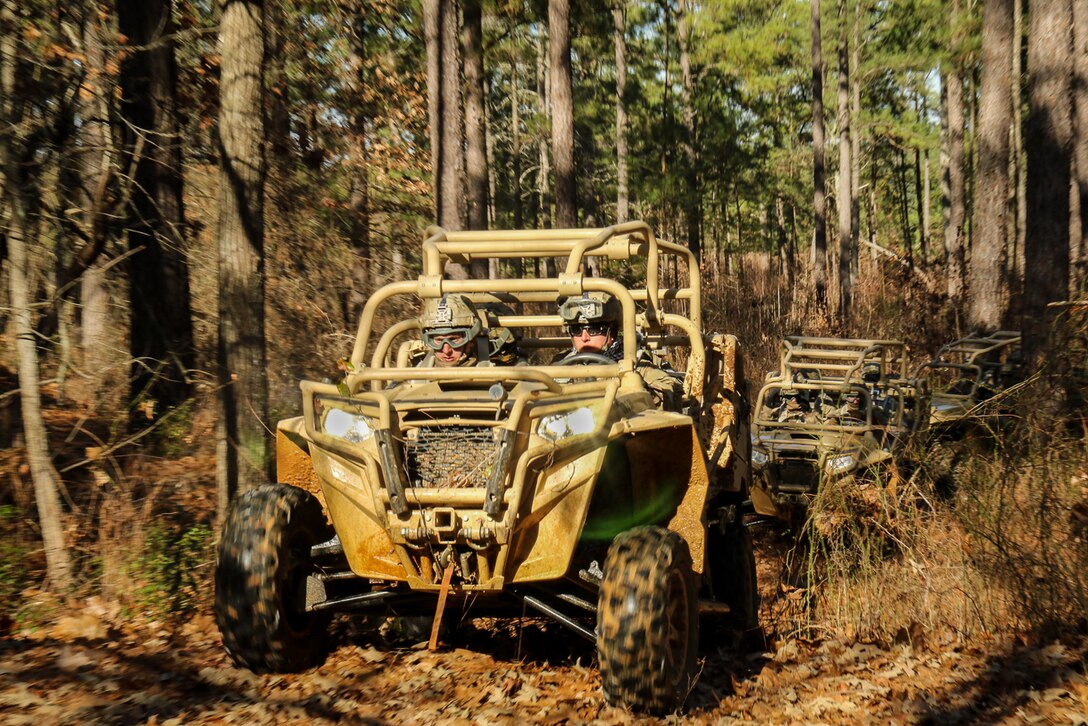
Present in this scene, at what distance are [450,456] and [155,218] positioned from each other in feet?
22.3

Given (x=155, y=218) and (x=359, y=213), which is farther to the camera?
(x=359, y=213)

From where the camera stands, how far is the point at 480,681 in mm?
5660

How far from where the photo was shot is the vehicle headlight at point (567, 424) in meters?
5.06

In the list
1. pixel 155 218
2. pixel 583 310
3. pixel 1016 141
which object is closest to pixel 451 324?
pixel 583 310

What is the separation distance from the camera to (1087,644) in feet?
18.4

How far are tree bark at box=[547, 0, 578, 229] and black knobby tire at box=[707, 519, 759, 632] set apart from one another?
10.2 metres

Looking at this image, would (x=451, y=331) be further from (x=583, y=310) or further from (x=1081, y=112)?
(x=1081, y=112)

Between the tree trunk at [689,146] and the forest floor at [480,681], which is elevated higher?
the tree trunk at [689,146]

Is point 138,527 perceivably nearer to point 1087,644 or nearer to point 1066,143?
point 1087,644

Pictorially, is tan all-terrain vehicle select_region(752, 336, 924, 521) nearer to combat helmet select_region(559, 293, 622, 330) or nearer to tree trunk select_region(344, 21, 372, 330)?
combat helmet select_region(559, 293, 622, 330)

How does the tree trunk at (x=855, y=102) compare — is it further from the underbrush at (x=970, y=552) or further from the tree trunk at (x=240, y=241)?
the tree trunk at (x=240, y=241)

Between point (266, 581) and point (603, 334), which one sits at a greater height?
point (603, 334)

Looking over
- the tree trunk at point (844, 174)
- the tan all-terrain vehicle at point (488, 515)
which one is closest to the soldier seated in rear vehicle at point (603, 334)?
the tan all-terrain vehicle at point (488, 515)

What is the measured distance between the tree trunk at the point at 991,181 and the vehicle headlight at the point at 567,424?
39.5 ft
